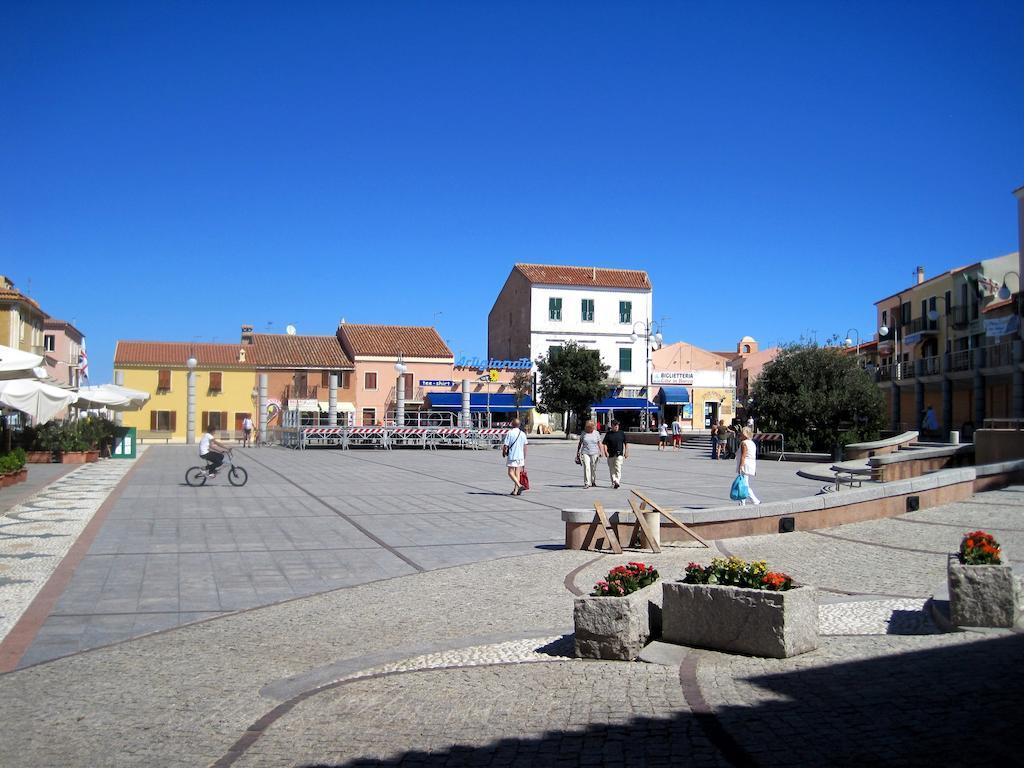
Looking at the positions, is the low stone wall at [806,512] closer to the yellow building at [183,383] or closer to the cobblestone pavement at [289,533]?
the cobblestone pavement at [289,533]

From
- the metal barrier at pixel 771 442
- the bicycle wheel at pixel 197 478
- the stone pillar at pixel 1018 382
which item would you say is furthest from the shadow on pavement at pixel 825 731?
the stone pillar at pixel 1018 382

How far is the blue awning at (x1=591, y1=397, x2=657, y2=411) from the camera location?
2266 inches

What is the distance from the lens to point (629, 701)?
16.6ft

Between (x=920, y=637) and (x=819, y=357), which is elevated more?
(x=819, y=357)

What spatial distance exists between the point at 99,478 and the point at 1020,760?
2183 cm

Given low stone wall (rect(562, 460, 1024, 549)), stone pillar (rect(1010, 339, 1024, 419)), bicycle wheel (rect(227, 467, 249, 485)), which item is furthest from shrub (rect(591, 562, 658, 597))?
stone pillar (rect(1010, 339, 1024, 419))

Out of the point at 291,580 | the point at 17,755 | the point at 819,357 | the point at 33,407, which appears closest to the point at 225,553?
the point at 291,580

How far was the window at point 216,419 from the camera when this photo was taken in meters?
57.3

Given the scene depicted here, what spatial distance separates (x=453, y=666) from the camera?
6.02m

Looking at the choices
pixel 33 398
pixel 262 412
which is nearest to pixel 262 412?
pixel 262 412

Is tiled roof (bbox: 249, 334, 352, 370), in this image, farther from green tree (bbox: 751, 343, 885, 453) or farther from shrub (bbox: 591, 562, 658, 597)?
shrub (bbox: 591, 562, 658, 597)

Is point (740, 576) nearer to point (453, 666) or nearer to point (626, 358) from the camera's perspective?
point (453, 666)

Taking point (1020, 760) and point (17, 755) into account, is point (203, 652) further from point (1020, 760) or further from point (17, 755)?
point (1020, 760)

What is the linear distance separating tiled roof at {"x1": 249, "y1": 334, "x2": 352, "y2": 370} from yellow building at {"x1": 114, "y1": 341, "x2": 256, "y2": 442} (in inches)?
41.9
